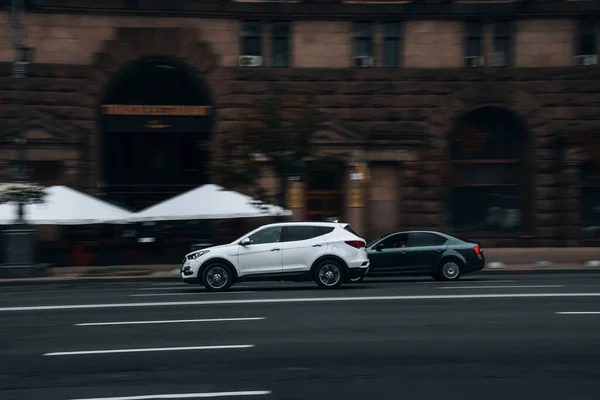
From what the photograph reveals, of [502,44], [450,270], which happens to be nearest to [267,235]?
[450,270]

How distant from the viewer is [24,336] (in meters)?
13.1

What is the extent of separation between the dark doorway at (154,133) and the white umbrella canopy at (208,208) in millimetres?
3092

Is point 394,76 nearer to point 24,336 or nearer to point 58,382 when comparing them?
point 24,336

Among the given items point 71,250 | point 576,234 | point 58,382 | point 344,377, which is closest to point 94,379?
point 58,382

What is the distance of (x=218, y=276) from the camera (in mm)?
19297

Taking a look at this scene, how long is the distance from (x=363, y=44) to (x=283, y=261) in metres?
15.7

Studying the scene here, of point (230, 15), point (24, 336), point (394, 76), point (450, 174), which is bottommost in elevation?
point (24, 336)

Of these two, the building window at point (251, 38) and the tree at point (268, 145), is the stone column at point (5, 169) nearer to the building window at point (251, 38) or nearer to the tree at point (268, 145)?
Result: the tree at point (268, 145)

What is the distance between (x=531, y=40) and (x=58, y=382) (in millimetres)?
27131

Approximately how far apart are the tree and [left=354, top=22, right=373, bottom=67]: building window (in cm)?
570

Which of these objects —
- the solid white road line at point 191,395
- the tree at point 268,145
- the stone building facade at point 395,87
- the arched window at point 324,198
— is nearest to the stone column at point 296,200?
the stone building facade at point 395,87

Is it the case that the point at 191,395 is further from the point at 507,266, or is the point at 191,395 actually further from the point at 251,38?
the point at 251,38

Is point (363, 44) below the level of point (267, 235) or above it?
above

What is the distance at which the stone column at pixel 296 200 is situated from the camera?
106 feet
